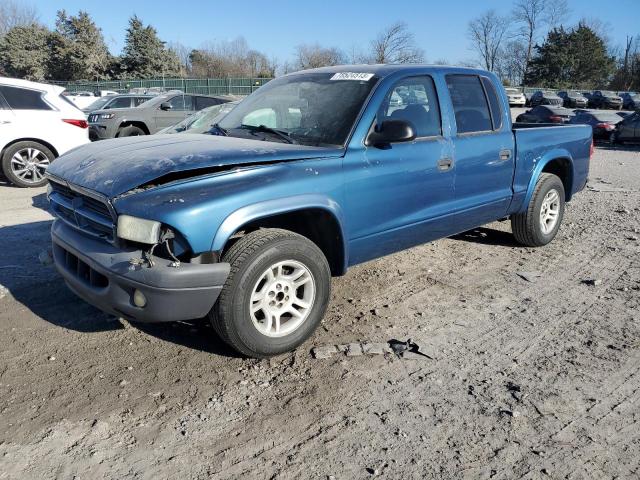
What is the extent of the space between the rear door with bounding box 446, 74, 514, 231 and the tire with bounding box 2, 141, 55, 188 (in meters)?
6.96

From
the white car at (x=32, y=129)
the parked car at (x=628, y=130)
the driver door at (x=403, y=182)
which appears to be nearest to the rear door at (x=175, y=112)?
the white car at (x=32, y=129)

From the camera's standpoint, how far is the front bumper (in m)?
2.96

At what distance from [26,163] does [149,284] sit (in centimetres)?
736

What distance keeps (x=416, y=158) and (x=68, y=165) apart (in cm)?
246

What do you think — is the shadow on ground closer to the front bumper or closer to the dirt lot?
the dirt lot

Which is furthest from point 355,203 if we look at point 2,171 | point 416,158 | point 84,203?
point 2,171

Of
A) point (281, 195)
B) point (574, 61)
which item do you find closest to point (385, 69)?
point (281, 195)

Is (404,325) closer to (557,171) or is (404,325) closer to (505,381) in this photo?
(505,381)

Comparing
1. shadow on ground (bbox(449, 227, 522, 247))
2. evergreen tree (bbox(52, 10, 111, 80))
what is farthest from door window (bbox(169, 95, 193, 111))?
evergreen tree (bbox(52, 10, 111, 80))

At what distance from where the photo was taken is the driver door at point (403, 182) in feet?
12.5

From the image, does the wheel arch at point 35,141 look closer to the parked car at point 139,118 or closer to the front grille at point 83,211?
the parked car at point 139,118

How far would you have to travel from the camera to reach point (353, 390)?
125 inches

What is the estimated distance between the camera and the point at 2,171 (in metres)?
8.98

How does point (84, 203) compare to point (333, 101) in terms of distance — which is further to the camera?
point (333, 101)
